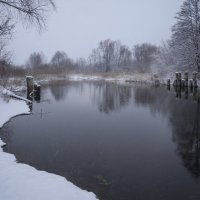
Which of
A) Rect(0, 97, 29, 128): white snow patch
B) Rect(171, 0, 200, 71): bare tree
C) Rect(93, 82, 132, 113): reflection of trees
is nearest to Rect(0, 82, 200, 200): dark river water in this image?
Rect(0, 97, 29, 128): white snow patch

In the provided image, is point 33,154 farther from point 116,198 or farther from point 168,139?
point 168,139

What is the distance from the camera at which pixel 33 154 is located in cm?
637

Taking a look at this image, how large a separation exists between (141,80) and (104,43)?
4924cm

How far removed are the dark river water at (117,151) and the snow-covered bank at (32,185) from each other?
0.33 metres

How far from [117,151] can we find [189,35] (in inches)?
964

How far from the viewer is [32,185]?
4.34 metres

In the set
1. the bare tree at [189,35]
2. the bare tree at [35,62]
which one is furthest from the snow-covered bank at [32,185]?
the bare tree at [35,62]

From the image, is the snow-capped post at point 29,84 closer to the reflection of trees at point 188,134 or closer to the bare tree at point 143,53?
the reflection of trees at point 188,134

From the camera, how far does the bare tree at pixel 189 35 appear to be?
2634 centimetres

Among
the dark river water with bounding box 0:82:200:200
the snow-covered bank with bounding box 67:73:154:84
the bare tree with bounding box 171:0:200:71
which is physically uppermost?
the bare tree with bounding box 171:0:200:71

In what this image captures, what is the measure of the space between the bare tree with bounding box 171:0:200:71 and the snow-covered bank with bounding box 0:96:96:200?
24750mm

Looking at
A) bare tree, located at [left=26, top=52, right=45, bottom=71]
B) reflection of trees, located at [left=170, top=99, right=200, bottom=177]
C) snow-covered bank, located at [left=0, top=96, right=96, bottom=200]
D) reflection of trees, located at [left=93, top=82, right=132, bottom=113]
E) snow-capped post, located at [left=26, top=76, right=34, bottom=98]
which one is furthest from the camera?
bare tree, located at [left=26, top=52, right=45, bottom=71]

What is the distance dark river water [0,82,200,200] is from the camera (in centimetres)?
474

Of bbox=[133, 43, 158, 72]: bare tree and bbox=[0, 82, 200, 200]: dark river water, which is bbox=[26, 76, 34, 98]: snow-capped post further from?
bbox=[133, 43, 158, 72]: bare tree
